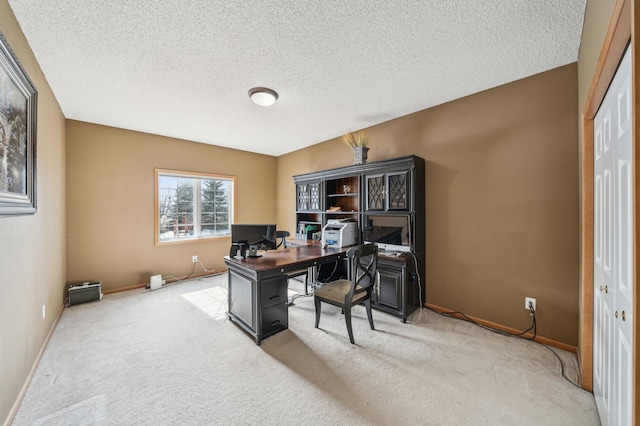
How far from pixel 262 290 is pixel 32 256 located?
6.35 ft

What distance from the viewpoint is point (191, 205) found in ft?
15.6

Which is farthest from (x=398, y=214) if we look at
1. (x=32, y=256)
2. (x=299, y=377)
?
(x=32, y=256)

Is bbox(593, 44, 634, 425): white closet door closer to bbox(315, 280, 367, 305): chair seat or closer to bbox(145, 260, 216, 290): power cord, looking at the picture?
bbox(315, 280, 367, 305): chair seat

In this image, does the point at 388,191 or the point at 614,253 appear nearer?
the point at 614,253

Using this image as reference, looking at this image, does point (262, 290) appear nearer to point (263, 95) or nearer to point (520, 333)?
point (263, 95)

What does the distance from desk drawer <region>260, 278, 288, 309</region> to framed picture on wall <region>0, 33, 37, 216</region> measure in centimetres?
181

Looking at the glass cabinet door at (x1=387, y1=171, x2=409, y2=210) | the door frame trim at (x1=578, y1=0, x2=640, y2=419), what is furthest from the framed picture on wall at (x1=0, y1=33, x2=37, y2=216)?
the glass cabinet door at (x1=387, y1=171, x2=409, y2=210)

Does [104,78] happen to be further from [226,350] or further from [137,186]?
[226,350]

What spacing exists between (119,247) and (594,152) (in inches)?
223

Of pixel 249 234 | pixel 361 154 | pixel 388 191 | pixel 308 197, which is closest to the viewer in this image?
pixel 249 234

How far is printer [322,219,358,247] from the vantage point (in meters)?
3.51

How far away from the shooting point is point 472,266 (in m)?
2.82

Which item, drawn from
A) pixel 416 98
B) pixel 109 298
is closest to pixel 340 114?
pixel 416 98

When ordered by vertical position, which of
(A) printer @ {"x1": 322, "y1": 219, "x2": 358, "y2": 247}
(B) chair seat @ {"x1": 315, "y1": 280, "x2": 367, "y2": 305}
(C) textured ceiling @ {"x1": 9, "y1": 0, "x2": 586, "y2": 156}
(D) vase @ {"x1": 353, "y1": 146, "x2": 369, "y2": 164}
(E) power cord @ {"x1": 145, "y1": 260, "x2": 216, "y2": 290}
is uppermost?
(C) textured ceiling @ {"x1": 9, "y1": 0, "x2": 586, "y2": 156}
